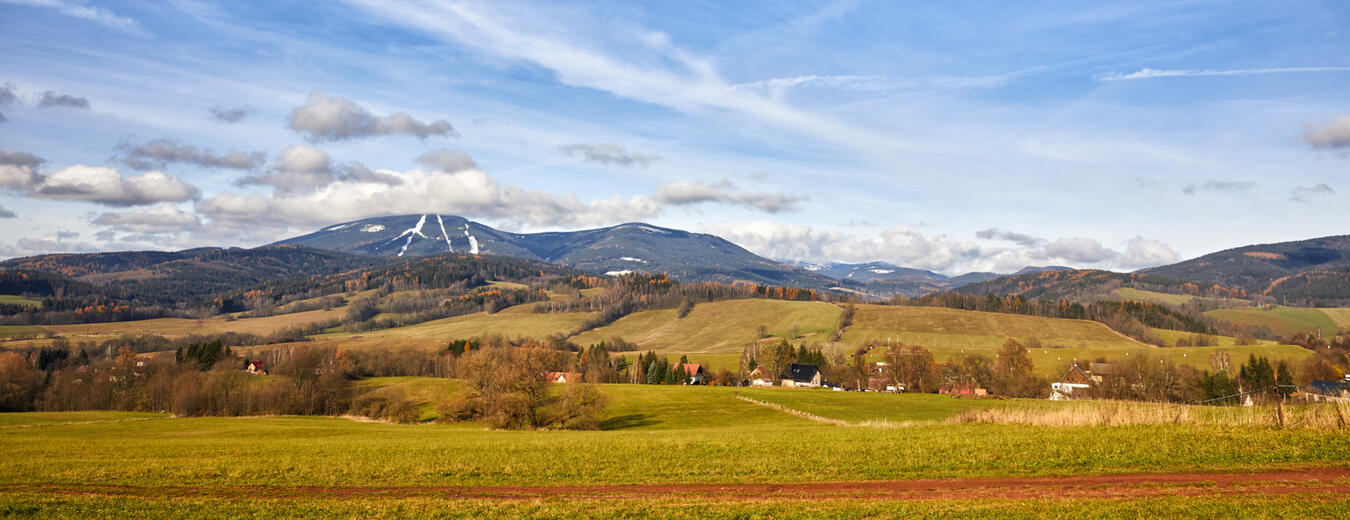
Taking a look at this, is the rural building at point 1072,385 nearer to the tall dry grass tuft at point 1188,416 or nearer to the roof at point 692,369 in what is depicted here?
the roof at point 692,369

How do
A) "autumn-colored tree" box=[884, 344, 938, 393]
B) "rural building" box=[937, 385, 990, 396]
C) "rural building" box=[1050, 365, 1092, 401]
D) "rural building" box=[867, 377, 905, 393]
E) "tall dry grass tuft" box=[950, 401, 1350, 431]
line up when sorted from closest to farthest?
1. "tall dry grass tuft" box=[950, 401, 1350, 431]
2. "rural building" box=[937, 385, 990, 396]
3. "rural building" box=[1050, 365, 1092, 401]
4. "autumn-colored tree" box=[884, 344, 938, 393]
5. "rural building" box=[867, 377, 905, 393]

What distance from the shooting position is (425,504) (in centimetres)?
Result: 1939

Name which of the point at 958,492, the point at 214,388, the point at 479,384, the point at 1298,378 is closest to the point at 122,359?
the point at 214,388

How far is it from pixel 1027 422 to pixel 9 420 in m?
98.6

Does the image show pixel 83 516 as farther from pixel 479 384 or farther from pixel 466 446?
pixel 479 384

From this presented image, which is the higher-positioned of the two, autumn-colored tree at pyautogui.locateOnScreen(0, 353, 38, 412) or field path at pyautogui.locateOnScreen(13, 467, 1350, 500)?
field path at pyautogui.locateOnScreen(13, 467, 1350, 500)

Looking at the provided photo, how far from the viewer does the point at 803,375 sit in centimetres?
13300

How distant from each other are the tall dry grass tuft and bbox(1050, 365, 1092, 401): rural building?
253 feet

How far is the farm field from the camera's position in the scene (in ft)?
54.4

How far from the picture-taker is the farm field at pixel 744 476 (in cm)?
1659

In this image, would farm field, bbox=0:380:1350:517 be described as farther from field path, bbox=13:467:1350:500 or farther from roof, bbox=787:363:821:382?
roof, bbox=787:363:821:382

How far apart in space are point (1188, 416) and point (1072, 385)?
94383mm

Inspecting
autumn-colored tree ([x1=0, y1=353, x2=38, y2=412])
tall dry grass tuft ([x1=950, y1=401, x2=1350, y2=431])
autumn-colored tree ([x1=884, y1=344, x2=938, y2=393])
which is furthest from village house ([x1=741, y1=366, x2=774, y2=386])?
autumn-colored tree ([x1=0, y1=353, x2=38, y2=412])

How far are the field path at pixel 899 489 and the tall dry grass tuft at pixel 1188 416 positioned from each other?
17.2ft
